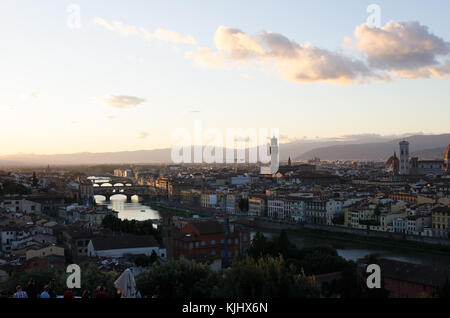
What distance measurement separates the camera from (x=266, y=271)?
378 centimetres

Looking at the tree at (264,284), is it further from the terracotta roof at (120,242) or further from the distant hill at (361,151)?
the distant hill at (361,151)

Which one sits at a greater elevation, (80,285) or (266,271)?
(266,271)

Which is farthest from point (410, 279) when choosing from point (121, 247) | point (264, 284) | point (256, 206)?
point (256, 206)

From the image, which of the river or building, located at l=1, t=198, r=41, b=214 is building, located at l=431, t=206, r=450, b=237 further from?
building, located at l=1, t=198, r=41, b=214

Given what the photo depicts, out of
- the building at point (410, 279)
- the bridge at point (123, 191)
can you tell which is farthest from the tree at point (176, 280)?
the bridge at point (123, 191)

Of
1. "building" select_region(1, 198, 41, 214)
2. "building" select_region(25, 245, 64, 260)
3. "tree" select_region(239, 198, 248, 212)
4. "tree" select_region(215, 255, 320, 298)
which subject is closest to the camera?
"tree" select_region(215, 255, 320, 298)

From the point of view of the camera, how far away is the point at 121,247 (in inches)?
317

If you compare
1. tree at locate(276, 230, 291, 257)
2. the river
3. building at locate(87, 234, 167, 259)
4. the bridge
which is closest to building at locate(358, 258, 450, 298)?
tree at locate(276, 230, 291, 257)

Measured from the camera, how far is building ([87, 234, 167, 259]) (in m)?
7.91
